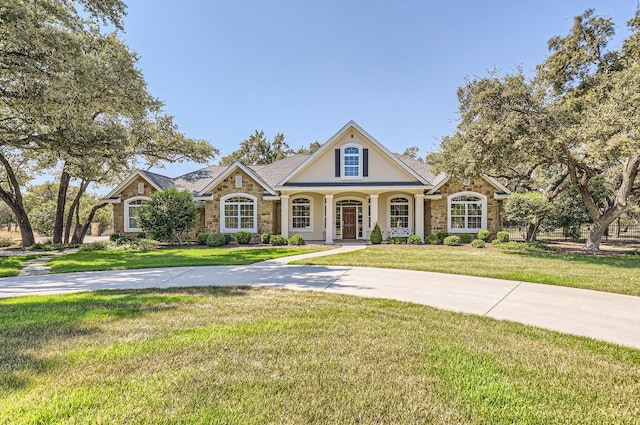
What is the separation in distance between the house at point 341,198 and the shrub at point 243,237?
106cm

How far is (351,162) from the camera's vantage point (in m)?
18.6

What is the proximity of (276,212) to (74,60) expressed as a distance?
12.0 m

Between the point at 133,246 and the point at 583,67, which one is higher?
the point at 583,67

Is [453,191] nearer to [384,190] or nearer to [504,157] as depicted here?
[384,190]

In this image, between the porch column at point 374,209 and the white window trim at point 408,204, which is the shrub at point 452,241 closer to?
the white window trim at point 408,204

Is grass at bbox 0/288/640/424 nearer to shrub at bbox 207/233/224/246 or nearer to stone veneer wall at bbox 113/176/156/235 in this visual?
shrub at bbox 207/233/224/246

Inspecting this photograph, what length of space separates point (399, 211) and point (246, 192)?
929cm

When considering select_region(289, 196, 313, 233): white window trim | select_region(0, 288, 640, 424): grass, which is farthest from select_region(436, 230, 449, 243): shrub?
select_region(0, 288, 640, 424): grass

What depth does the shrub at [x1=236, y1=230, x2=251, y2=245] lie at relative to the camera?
1786cm

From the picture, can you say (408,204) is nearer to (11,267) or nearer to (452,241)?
(452,241)

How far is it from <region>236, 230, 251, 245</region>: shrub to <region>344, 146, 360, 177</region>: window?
6.54 metres

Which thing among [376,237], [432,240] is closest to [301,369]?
[376,237]

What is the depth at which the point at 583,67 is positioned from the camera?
16469 mm

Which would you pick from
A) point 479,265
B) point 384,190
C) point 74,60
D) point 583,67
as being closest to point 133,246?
point 74,60
